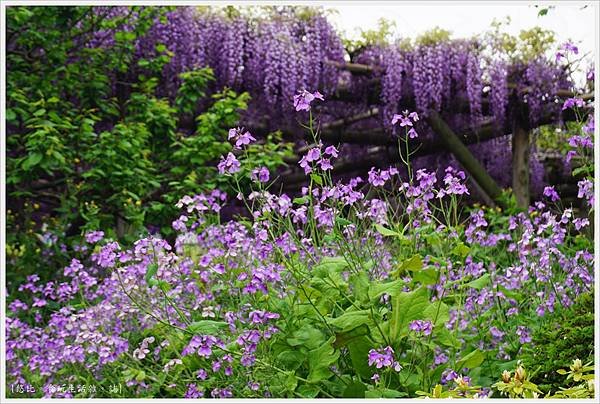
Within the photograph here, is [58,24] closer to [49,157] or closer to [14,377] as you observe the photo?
[49,157]

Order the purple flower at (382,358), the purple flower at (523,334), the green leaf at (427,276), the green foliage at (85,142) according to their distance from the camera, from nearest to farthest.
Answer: the purple flower at (382,358)
the green leaf at (427,276)
the purple flower at (523,334)
the green foliage at (85,142)

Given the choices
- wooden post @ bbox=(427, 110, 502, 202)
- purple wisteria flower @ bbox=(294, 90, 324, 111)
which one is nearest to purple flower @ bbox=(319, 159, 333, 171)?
purple wisteria flower @ bbox=(294, 90, 324, 111)

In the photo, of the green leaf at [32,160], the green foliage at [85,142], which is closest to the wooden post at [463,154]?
the green foliage at [85,142]

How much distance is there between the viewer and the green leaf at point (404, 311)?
220cm

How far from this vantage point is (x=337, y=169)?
858 cm

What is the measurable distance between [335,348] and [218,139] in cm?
396

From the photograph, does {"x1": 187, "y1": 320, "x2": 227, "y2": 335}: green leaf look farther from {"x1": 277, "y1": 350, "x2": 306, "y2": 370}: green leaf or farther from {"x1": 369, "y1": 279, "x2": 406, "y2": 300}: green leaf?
{"x1": 369, "y1": 279, "x2": 406, "y2": 300}: green leaf

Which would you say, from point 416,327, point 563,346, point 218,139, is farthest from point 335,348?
point 218,139

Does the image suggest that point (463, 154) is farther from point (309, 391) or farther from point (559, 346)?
point (309, 391)

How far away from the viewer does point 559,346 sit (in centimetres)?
246

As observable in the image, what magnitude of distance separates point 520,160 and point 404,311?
6.09 metres

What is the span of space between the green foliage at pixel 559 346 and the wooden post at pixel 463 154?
5.17 meters

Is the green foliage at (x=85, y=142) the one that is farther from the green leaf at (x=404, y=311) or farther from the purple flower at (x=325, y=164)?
the green leaf at (x=404, y=311)

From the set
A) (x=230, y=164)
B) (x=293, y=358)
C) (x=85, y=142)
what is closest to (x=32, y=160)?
(x=85, y=142)
